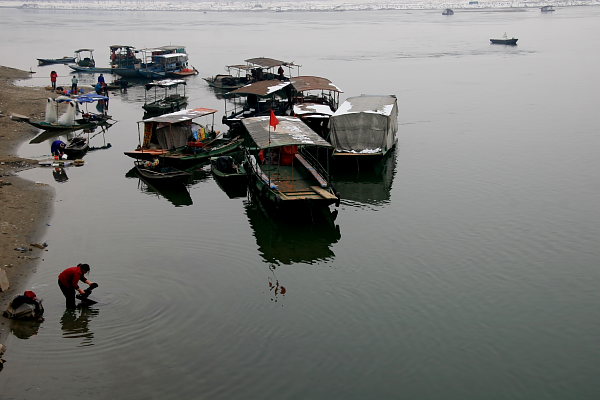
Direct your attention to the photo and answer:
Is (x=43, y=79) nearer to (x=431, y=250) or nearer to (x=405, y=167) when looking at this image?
(x=405, y=167)

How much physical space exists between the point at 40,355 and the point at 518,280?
13791 mm

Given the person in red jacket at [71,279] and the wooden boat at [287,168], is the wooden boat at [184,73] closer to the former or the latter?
the wooden boat at [287,168]

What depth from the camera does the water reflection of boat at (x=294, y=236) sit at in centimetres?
2200

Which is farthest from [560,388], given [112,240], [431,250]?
[112,240]

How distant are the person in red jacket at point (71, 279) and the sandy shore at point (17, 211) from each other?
1619mm

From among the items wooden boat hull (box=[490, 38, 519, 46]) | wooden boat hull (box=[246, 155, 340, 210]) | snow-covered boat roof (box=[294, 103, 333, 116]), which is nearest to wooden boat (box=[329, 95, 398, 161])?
snow-covered boat roof (box=[294, 103, 333, 116])

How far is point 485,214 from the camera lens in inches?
1006

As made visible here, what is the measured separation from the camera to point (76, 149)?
32.7 metres

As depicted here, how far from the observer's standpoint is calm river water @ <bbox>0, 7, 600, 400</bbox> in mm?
15047

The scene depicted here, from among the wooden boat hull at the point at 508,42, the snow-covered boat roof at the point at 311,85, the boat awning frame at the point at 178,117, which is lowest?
the boat awning frame at the point at 178,117

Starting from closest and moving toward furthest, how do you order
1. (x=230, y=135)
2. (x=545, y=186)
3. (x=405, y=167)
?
(x=545, y=186) → (x=405, y=167) → (x=230, y=135)

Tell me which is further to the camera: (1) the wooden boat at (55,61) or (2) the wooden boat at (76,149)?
(1) the wooden boat at (55,61)

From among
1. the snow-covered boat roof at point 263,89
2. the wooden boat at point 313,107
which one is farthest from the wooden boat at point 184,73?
the snow-covered boat roof at point 263,89

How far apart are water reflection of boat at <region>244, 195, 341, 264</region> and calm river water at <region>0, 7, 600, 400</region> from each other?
9 cm
